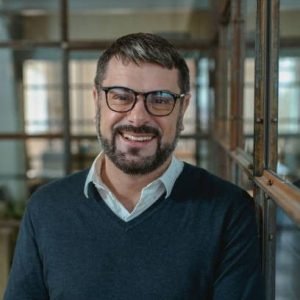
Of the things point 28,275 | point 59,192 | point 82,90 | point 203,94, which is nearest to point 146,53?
point 59,192

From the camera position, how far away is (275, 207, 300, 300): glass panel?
1095mm

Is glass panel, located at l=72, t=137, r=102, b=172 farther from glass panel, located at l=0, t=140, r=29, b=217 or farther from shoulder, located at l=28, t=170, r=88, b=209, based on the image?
shoulder, located at l=28, t=170, r=88, b=209

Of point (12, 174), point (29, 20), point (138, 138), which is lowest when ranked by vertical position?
point (12, 174)

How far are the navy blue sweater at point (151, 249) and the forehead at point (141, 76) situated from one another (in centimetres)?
23

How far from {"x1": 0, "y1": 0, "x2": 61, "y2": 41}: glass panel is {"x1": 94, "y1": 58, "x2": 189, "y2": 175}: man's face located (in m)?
2.12

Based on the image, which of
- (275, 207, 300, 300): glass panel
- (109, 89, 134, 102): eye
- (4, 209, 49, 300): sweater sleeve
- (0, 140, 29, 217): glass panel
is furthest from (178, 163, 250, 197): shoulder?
(0, 140, 29, 217): glass panel

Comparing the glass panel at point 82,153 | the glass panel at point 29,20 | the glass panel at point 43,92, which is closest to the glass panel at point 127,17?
the glass panel at point 29,20

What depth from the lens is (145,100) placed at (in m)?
1.07

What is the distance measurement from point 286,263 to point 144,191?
390 millimetres

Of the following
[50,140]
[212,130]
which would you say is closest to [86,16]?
[50,140]

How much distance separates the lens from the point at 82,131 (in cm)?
313

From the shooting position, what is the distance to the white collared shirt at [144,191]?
1.10 m

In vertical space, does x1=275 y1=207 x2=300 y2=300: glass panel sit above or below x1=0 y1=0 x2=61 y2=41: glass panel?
below

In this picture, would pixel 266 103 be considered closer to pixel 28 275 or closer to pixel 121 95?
pixel 121 95
